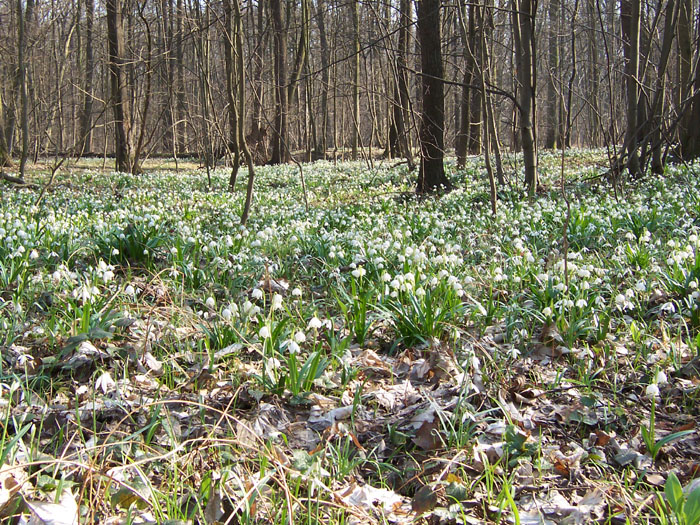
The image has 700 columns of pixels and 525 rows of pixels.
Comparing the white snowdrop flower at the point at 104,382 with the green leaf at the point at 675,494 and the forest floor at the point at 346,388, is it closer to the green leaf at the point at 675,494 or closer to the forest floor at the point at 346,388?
the forest floor at the point at 346,388

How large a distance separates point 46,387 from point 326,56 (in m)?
22.3

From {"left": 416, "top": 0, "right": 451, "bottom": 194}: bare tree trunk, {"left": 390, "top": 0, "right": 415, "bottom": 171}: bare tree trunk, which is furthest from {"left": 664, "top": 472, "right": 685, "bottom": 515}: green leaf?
{"left": 390, "top": 0, "right": 415, "bottom": 171}: bare tree trunk

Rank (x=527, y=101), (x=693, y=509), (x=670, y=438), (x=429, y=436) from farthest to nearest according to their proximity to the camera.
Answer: (x=527, y=101) → (x=429, y=436) → (x=670, y=438) → (x=693, y=509)

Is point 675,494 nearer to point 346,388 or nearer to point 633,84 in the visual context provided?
point 346,388

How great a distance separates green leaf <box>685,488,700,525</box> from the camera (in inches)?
63.8

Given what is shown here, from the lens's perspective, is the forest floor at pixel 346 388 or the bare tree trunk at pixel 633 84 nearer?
the forest floor at pixel 346 388

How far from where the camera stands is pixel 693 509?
162 centimetres

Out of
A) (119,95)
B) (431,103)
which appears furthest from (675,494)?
(119,95)

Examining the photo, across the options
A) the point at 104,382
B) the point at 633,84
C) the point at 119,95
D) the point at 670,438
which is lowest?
the point at 670,438

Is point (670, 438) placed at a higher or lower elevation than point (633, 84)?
lower

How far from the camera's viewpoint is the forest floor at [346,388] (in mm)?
1969

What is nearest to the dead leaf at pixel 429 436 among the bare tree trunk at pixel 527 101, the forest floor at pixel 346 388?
the forest floor at pixel 346 388

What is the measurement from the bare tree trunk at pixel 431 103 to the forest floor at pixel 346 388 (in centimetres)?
424

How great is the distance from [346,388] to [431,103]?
7487mm
